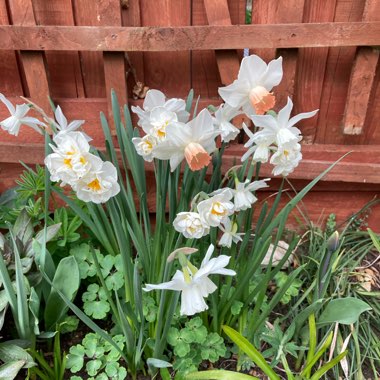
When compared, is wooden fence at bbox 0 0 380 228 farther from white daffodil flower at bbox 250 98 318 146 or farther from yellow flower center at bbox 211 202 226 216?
yellow flower center at bbox 211 202 226 216

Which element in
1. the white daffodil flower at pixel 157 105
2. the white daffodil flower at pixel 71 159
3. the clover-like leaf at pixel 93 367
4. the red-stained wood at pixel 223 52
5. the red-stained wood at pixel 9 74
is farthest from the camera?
the red-stained wood at pixel 9 74

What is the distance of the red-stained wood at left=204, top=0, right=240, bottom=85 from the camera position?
4.72 ft

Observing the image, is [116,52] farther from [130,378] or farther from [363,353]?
[363,353]

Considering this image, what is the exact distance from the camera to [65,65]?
1.63 meters

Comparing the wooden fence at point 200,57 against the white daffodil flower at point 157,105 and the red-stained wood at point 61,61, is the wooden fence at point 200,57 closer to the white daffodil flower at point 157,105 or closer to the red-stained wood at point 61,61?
the red-stained wood at point 61,61

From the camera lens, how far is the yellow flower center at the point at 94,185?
3.18ft

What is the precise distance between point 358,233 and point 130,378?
3.95ft

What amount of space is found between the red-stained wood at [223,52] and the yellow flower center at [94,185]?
0.80 meters

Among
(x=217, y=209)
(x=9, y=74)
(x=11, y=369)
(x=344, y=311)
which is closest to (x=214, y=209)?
(x=217, y=209)

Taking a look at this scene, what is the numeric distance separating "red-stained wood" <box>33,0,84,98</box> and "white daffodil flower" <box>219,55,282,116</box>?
89 centimetres

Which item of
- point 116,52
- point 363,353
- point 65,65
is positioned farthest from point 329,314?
point 65,65

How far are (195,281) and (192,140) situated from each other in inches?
13.6

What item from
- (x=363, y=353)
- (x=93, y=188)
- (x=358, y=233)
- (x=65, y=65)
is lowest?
(x=363, y=353)

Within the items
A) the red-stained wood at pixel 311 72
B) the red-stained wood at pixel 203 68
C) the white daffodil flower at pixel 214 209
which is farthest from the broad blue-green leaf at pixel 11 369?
the red-stained wood at pixel 311 72
